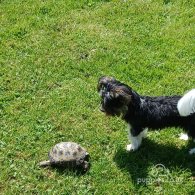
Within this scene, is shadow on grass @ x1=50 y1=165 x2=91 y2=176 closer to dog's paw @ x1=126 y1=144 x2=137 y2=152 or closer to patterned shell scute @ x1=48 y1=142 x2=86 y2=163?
patterned shell scute @ x1=48 y1=142 x2=86 y2=163

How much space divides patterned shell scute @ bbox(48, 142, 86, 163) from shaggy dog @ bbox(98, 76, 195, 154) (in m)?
0.71

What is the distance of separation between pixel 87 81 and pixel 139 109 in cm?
197

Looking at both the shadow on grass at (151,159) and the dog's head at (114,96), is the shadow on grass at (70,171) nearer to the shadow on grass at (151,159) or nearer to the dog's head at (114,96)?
the shadow on grass at (151,159)

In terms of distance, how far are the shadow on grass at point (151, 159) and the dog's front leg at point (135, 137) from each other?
83 mm

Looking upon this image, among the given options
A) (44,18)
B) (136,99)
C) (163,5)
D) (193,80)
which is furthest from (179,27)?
(136,99)

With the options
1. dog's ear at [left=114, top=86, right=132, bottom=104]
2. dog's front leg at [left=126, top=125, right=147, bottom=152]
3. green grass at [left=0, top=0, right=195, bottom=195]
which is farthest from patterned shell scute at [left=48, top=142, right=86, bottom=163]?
dog's ear at [left=114, top=86, right=132, bottom=104]

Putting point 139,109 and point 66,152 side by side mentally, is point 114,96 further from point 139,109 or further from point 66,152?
point 66,152

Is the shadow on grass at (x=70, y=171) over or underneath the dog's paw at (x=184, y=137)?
underneath

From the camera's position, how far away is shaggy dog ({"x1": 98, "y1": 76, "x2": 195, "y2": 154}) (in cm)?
579

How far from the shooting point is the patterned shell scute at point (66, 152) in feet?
20.2

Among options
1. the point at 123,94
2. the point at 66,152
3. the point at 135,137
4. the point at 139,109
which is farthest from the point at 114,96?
the point at 66,152

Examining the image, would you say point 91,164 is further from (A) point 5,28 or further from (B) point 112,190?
(A) point 5,28

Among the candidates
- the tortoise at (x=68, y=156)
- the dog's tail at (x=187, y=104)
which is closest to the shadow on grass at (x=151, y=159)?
the tortoise at (x=68, y=156)

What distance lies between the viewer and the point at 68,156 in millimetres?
6137
